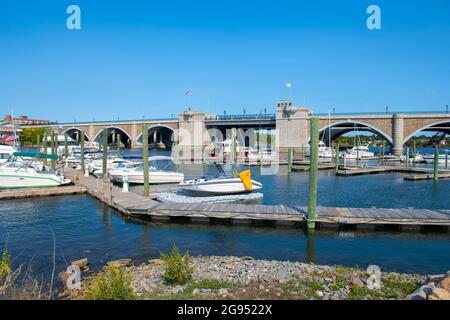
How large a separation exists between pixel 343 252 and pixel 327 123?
72.5 meters

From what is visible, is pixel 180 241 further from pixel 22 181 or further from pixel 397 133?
pixel 397 133

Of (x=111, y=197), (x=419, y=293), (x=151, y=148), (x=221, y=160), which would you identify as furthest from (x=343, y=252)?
(x=151, y=148)

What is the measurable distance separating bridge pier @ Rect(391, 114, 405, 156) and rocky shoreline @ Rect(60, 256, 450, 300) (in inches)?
2873

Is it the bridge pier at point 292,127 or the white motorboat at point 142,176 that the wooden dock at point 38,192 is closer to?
the white motorboat at point 142,176

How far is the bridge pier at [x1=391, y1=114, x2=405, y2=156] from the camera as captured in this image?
249 feet

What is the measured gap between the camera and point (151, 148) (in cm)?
13850

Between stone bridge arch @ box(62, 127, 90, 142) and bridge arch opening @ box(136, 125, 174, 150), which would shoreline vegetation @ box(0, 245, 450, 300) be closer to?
stone bridge arch @ box(62, 127, 90, 142)

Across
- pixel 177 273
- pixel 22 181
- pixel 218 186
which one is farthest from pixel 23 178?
pixel 177 273

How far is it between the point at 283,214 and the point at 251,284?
903 centimetres

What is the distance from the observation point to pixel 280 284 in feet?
32.3

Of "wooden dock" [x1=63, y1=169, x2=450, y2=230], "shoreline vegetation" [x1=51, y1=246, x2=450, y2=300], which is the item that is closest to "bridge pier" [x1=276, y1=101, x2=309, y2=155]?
"wooden dock" [x1=63, y1=169, x2=450, y2=230]
